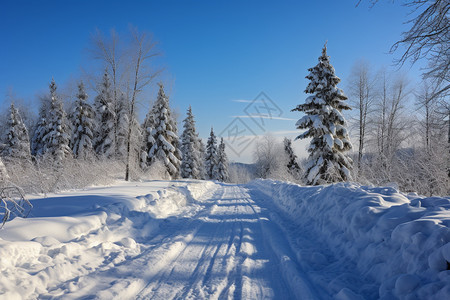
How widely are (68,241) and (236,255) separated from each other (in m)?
3.08

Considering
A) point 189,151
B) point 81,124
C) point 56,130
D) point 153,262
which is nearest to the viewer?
point 153,262

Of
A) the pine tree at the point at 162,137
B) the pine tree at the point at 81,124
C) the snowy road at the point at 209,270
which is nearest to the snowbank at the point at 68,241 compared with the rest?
the snowy road at the point at 209,270

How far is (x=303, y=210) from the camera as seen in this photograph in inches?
271

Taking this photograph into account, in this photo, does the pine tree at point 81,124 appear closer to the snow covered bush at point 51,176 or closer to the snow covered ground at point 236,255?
the snow covered bush at point 51,176

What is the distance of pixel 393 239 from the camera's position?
3107 mm

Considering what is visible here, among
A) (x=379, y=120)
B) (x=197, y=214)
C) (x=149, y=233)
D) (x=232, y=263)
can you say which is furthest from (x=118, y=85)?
(x=379, y=120)

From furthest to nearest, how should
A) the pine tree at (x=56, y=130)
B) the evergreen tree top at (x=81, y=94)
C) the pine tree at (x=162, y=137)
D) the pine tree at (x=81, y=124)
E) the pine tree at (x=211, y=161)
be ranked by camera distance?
the pine tree at (x=211, y=161), the pine tree at (x=81, y=124), the pine tree at (x=56, y=130), the pine tree at (x=162, y=137), the evergreen tree top at (x=81, y=94)

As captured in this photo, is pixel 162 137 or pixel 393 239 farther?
pixel 162 137

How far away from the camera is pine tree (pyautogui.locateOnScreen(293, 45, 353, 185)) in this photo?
14.6m

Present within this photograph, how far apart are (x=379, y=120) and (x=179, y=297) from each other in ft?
91.8

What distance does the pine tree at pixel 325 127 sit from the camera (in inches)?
575

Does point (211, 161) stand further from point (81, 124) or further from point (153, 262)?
point (153, 262)

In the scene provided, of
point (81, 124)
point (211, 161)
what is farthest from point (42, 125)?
point (211, 161)

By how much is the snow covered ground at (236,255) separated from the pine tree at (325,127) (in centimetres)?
945
